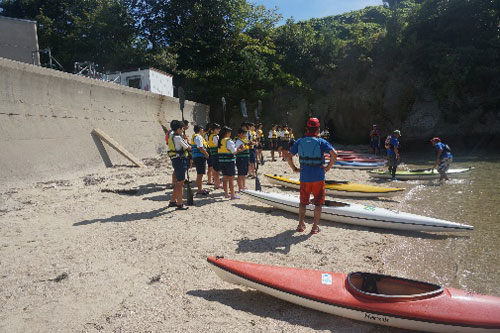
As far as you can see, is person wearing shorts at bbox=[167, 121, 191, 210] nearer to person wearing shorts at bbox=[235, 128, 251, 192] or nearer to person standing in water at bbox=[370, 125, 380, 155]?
person wearing shorts at bbox=[235, 128, 251, 192]

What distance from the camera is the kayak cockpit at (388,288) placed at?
263cm

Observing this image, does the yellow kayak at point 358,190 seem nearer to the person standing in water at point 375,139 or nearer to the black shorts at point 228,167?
the black shorts at point 228,167

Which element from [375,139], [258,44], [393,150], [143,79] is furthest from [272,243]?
[258,44]

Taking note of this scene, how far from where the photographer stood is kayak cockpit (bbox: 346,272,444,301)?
8.63 ft

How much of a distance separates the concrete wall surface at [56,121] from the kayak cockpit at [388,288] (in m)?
7.80

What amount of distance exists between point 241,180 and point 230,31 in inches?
738

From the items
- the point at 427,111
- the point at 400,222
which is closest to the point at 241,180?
the point at 400,222

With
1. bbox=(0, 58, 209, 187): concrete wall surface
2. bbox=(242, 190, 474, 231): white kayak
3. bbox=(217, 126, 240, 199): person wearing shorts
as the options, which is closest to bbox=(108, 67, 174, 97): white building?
bbox=(0, 58, 209, 187): concrete wall surface

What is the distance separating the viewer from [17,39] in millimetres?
14359

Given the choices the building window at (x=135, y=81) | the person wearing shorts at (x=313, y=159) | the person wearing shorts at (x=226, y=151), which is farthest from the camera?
the building window at (x=135, y=81)

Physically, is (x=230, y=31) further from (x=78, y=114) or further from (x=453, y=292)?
(x=453, y=292)

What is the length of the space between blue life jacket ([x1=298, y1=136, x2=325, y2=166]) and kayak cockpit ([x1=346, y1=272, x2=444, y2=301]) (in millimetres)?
1930

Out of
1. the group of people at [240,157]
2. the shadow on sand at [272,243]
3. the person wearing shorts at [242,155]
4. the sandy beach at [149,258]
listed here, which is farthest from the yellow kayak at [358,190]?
the shadow on sand at [272,243]

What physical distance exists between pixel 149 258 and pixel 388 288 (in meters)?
2.78
